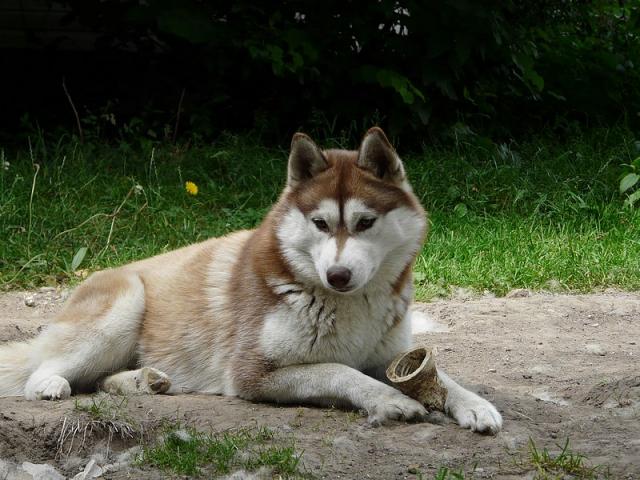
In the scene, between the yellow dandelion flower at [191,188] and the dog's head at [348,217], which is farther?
the yellow dandelion flower at [191,188]

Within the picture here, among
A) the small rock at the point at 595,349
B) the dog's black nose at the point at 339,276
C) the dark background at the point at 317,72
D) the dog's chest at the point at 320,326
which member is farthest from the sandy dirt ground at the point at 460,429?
the dark background at the point at 317,72

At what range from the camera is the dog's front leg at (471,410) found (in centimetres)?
396

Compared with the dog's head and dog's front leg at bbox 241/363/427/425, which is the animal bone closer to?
dog's front leg at bbox 241/363/427/425

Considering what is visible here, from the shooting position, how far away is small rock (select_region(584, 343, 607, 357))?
5508 millimetres

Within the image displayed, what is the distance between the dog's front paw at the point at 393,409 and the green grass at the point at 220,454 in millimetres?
497

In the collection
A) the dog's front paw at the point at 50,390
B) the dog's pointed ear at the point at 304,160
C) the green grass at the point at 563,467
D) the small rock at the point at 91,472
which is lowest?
the dog's front paw at the point at 50,390

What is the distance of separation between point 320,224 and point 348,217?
5.7 inches

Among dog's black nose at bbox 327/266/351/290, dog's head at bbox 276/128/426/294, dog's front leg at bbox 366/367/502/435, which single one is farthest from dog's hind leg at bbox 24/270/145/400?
dog's front leg at bbox 366/367/502/435

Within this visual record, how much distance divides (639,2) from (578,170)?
7.87 feet

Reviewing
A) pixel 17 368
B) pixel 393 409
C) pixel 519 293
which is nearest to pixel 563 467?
pixel 393 409

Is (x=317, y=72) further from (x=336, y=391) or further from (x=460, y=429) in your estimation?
(x=460, y=429)

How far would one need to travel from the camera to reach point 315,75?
9094 millimetres

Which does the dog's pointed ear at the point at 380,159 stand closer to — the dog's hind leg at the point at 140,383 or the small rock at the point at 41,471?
the dog's hind leg at the point at 140,383

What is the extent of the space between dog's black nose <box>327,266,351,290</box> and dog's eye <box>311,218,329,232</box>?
28 centimetres
